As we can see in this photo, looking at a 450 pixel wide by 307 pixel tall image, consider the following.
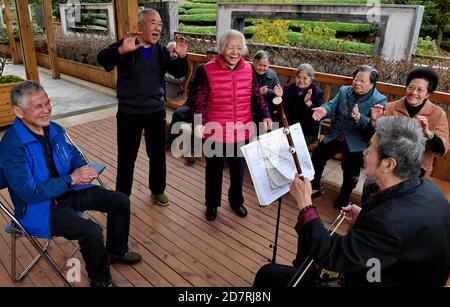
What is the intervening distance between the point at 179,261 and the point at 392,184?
1617mm

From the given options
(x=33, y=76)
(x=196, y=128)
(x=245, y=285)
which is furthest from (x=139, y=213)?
(x=33, y=76)

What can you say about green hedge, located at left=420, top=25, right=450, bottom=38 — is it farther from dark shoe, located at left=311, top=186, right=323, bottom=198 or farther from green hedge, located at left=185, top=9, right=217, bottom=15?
dark shoe, located at left=311, top=186, right=323, bottom=198

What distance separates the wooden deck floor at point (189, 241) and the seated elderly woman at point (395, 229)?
1.10 metres

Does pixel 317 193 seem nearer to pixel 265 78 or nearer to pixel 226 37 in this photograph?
pixel 265 78

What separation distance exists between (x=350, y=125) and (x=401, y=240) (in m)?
2.10

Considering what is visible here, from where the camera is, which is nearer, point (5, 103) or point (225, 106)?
point (225, 106)

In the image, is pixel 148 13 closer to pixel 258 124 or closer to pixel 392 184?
pixel 258 124

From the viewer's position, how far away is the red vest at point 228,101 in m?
2.56

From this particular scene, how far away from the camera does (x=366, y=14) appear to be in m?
7.51

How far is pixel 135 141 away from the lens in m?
2.79

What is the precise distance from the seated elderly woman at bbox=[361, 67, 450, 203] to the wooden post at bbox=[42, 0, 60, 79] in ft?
26.7

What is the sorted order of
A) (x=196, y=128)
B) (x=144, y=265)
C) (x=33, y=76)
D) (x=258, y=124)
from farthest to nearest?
(x=33, y=76) < (x=258, y=124) < (x=196, y=128) < (x=144, y=265)

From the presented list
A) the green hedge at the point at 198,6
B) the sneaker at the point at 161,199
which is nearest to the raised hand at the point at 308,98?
the sneaker at the point at 161,199

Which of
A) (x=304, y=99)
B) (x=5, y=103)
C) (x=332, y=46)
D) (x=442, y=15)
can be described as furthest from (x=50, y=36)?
(x=442, y=15)
